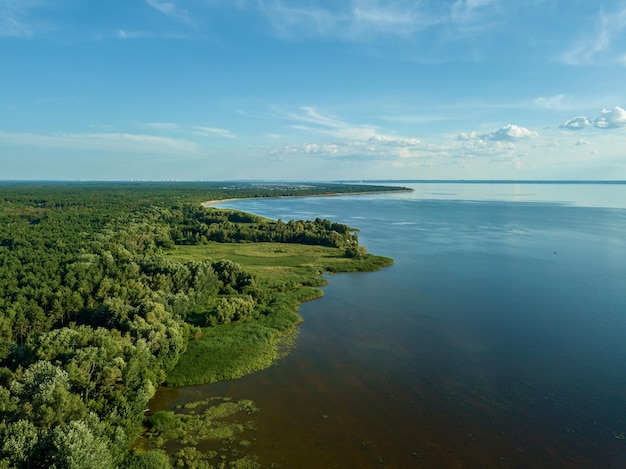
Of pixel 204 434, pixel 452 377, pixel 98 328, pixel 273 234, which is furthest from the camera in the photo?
pixel 273 234

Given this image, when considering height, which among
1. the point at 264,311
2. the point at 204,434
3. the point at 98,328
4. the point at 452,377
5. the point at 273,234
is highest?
the point at 98,328

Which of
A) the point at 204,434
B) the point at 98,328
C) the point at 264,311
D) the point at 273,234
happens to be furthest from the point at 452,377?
the point at 273,234

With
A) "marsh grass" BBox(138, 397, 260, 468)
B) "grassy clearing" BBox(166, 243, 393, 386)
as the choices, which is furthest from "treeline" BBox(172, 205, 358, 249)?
"marsh grass" BBox(138, 397, 260, 468)

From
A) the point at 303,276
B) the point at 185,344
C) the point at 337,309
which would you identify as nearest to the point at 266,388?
the point at 185,344

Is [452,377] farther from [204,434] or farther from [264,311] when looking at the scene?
[264,311]

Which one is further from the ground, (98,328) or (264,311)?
(98,328)

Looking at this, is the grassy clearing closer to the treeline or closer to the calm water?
the calm water
